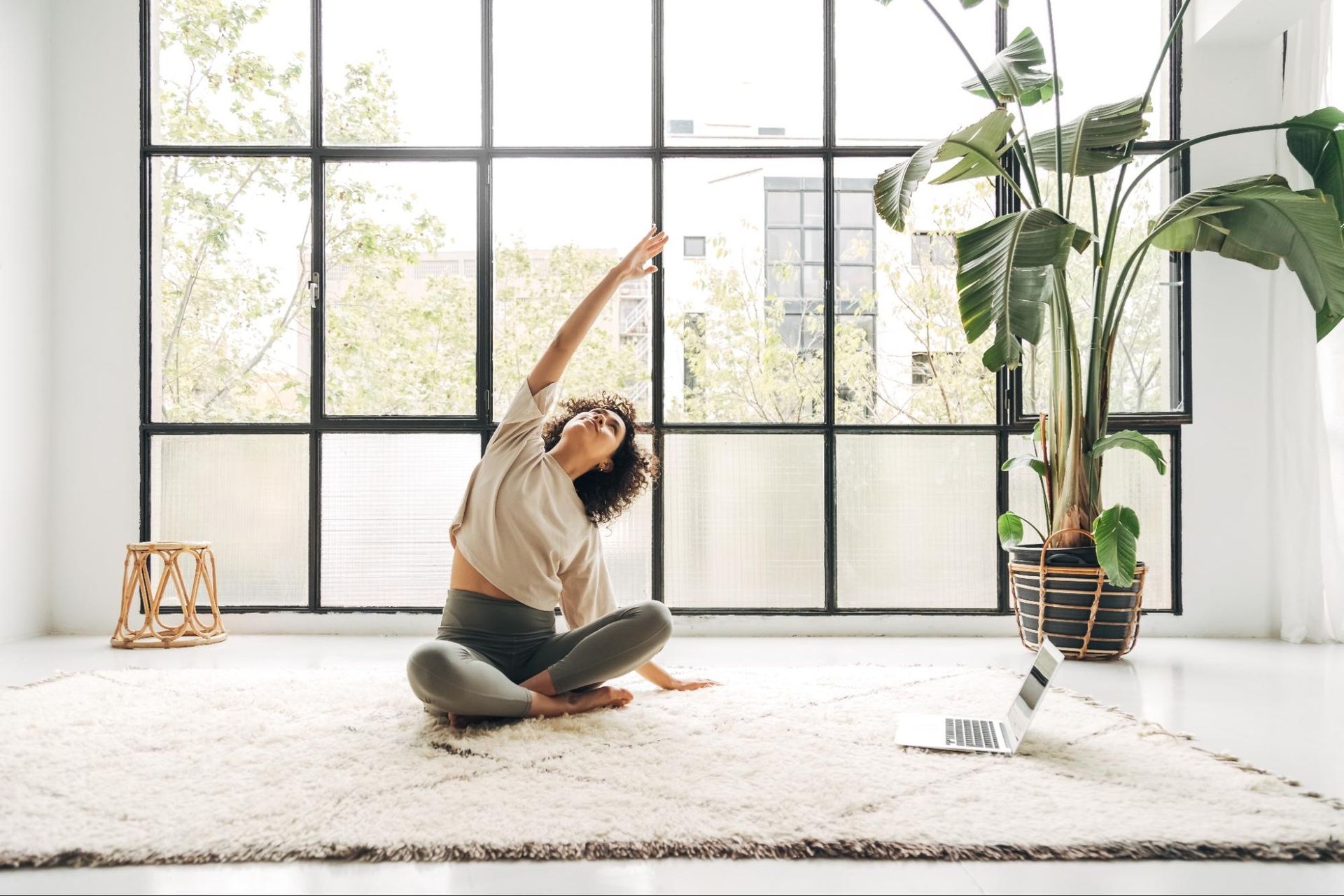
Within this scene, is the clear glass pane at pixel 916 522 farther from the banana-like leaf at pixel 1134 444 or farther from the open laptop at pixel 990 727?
the open laptop at pixel 990 727

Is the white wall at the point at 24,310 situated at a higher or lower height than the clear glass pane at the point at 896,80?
lower

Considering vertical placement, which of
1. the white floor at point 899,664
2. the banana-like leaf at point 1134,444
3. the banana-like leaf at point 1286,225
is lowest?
the white floor at point 899,664

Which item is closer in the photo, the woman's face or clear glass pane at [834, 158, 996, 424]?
the woman's face

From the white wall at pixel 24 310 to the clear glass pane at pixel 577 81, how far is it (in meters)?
1.81

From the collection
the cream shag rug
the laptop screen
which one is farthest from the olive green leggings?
the laptop screen

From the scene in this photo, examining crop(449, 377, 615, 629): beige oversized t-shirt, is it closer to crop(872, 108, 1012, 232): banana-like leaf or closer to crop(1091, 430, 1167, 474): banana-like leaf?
crop(872, 108, 1012, 232): banana-like leaf

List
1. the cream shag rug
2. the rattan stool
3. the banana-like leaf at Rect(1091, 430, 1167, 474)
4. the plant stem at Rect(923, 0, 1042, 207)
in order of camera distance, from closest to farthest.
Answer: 1. the cream shag rug
2. the banana-like leaf at Rect(1091, 430, 1167, 474)
3. the plant stem at Rect(923, 0, 1042, 207)
4. the rattan stool

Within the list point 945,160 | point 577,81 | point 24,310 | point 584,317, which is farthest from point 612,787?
point 24,310

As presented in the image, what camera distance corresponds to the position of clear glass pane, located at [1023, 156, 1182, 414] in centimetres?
383

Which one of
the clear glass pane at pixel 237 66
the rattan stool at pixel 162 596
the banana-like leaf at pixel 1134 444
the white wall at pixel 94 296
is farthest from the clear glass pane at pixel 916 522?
the white wall at pixel 94 296

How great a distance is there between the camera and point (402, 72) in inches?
155

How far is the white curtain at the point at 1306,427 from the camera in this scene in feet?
11.9

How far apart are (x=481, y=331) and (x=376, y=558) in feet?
3.36

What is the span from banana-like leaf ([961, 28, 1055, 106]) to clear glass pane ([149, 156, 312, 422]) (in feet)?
8.98
